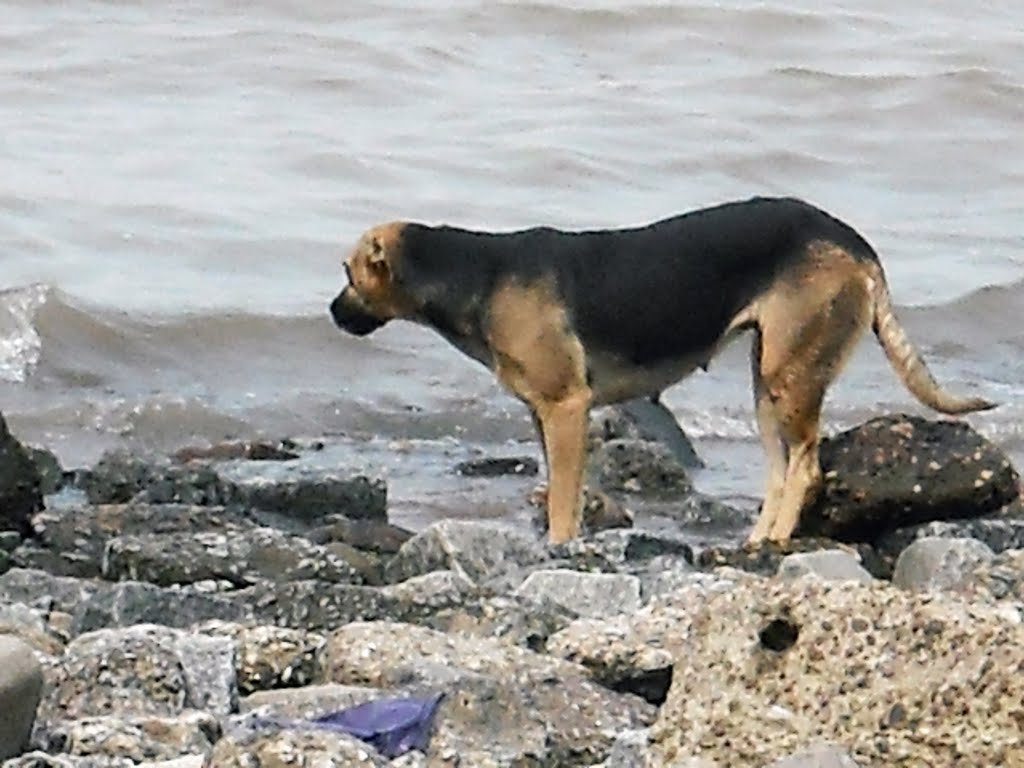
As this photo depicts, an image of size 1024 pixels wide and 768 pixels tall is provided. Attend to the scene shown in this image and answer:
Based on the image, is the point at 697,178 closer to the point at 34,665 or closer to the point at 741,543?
the point at 741,543

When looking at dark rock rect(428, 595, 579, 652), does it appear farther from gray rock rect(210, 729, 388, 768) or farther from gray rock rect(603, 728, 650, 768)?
gray rock rect(210, 729, 388, 768)

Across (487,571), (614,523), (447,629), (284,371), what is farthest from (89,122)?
(447,629)

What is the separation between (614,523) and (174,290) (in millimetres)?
5410

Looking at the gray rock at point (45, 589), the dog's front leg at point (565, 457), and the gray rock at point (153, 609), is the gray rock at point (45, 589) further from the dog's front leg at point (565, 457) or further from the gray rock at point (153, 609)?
the dog's front leg at point (565, 457)

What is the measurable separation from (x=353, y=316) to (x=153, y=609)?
3.03m

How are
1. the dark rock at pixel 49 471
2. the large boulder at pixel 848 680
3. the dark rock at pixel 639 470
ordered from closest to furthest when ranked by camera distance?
the large boulder at pixel 848 680 → the dark rock at pixel 49 471 → the dark rock at pixel 639 470

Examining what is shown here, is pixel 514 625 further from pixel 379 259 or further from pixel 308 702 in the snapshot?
pixel 379 259

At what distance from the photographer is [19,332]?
1330 cm

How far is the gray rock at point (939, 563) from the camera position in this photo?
682 centimetres

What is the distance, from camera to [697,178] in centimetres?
1823

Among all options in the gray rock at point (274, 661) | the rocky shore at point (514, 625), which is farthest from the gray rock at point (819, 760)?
the gray rock at point (274, 661)

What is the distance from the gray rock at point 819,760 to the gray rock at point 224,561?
3.29m

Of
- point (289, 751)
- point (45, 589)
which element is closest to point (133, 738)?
point (289, 751)

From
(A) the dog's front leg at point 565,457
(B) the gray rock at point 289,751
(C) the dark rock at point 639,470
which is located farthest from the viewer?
(C) the dark rock at point 639,470
